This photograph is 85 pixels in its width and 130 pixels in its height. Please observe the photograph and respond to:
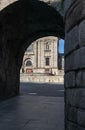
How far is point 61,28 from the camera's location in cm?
1855

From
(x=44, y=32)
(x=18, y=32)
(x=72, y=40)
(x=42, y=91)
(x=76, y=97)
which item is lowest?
(x=42, y=91)

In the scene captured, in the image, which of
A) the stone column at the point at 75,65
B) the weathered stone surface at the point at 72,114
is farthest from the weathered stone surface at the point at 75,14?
the weathered stone surface at the point at 72,114

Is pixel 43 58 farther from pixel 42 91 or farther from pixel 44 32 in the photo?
pixel 44 32

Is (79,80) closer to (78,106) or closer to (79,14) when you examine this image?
(78,106)

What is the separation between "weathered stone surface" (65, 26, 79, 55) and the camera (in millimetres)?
5414

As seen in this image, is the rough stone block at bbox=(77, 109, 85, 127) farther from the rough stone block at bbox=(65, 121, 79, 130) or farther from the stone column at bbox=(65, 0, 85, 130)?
the rough stone block at bbox=(65, 121, 79, 130)

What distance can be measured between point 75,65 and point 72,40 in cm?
43

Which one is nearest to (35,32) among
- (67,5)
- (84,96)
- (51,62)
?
(67,5)

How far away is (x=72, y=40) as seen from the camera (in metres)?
5.70

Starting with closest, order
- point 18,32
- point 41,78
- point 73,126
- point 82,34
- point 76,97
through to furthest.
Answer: point 82,34 < point 76,97 < point 73,126 < point 18,32 < point 41,78

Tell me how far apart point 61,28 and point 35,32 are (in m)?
1.60

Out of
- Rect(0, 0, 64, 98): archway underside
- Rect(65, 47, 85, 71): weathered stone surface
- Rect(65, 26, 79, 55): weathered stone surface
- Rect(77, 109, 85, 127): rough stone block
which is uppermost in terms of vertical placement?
Rect(0, 0, 64, 98): archway underside

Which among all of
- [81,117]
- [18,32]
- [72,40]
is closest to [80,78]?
[81,117]

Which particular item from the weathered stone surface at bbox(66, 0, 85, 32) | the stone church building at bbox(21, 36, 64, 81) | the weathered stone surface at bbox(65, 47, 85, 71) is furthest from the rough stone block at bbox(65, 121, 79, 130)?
the stone church building at bbox(21, 36, 64, 81)
